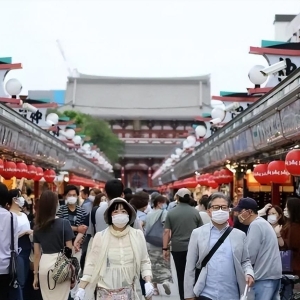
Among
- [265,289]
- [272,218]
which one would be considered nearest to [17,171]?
[272,218]

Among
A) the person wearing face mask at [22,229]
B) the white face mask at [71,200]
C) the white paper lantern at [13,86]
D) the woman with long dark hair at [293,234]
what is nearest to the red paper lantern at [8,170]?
the white paper lantern at [13,86]

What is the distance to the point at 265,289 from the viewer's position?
826 cm

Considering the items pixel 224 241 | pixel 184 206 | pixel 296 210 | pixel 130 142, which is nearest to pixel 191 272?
pixel 224 241

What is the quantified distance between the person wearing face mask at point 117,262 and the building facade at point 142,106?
240 feet

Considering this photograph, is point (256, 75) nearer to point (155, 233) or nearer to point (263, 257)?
point (155, 233)

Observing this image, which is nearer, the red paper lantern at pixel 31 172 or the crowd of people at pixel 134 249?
the crowd of people at pixel 134 249

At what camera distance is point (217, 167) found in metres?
26.1

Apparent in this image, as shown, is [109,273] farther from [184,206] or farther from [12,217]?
[184,206]

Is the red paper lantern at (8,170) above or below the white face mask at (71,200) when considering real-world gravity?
above

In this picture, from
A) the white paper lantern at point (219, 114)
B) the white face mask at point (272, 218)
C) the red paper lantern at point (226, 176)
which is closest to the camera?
the white face mask at point (272, 218)

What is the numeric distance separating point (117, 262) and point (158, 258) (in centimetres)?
694

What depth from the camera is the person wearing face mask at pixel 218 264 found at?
271 inches

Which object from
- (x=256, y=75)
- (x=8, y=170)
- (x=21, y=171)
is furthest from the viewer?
(x=21, y=171)

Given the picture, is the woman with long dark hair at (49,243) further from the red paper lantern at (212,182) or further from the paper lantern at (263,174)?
the red paper lantern at (212,182)
